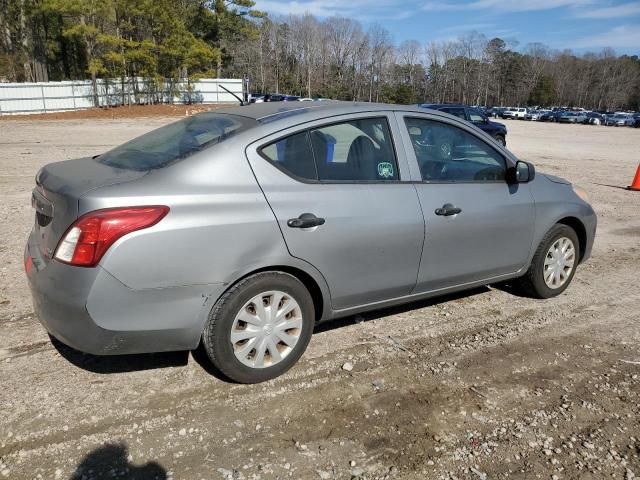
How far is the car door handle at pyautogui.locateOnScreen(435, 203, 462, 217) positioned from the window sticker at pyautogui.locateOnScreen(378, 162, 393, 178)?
0.45 meters

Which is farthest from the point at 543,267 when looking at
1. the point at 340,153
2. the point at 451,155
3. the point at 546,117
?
the point at 546,117

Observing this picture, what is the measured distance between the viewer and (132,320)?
2842 millimetres

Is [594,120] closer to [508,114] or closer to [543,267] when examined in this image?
[508,114]

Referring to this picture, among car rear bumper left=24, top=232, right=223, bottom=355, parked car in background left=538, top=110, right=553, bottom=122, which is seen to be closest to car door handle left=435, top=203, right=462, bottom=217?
car rear bumper left=24, top=232, right=223, bottom=355

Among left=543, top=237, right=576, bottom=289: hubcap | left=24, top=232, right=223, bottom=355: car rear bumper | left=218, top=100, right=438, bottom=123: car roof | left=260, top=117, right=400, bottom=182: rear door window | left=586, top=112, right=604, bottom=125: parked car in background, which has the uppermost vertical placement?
left=218, top=100, right=438, bottom=123: car roof

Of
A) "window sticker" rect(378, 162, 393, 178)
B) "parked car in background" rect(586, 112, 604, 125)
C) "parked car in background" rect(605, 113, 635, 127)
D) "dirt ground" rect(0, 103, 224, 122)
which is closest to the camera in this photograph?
"window sticker" rect(378, 162, 393, 178)

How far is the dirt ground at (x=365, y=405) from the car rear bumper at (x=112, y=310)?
1.41 ft

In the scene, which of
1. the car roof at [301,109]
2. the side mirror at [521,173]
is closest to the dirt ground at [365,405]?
the side mirror at [521,173]

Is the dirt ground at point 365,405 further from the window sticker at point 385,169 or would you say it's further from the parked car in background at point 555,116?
the parked car in background at point 555,116

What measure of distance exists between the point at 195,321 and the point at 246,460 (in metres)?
0.81

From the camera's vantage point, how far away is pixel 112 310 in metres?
2.78

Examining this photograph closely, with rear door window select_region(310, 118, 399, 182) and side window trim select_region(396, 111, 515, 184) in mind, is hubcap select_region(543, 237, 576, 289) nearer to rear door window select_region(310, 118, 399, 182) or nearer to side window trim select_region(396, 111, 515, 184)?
side window trim select_region(396, 111, 515, 184)

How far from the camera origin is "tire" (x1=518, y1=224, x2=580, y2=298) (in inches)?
182

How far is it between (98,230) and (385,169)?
193 centimetres
